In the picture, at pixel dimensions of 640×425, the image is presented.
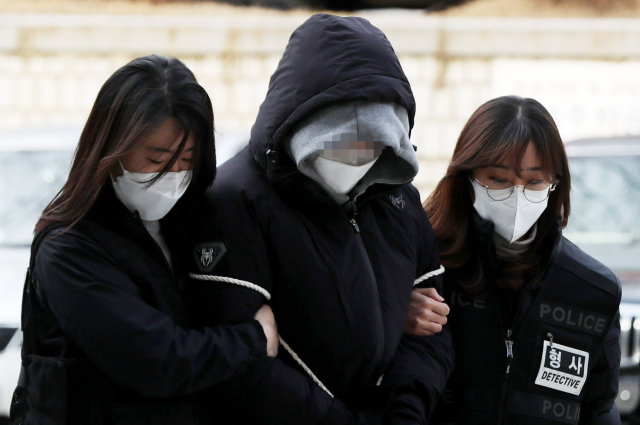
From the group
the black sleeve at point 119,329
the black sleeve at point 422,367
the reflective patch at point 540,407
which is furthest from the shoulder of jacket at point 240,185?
the reflective patch at point 540,407

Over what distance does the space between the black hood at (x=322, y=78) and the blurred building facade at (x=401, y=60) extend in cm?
707

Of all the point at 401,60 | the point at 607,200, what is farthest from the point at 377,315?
the point at 401,60

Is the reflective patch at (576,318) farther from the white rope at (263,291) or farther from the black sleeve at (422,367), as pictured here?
the white rope at (263,291)

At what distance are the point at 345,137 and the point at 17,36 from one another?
8351mm

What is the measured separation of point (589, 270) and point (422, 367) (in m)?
0.67

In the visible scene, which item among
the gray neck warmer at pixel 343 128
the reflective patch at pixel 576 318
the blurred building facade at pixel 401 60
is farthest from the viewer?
the blurred building facade at pixel 401 60

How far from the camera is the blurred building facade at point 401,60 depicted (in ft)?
29.4

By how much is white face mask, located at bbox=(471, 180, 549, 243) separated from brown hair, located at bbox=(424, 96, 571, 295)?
67mm

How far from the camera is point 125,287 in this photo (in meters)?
1.73

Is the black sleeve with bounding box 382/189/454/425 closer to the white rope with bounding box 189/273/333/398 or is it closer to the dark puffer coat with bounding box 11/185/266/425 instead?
the white rope with bounding box 189/273/333/398

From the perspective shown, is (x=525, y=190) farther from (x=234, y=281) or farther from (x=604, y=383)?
(x=234, y=281)

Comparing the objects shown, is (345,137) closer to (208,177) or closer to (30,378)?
(208,177)

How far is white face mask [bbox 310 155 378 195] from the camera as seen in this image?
6.37 ft

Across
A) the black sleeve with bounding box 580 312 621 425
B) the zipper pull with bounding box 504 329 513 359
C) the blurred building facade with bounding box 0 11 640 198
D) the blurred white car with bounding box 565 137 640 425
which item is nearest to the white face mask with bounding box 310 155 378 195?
the zipper pull with bounding box 504 329 513 359
